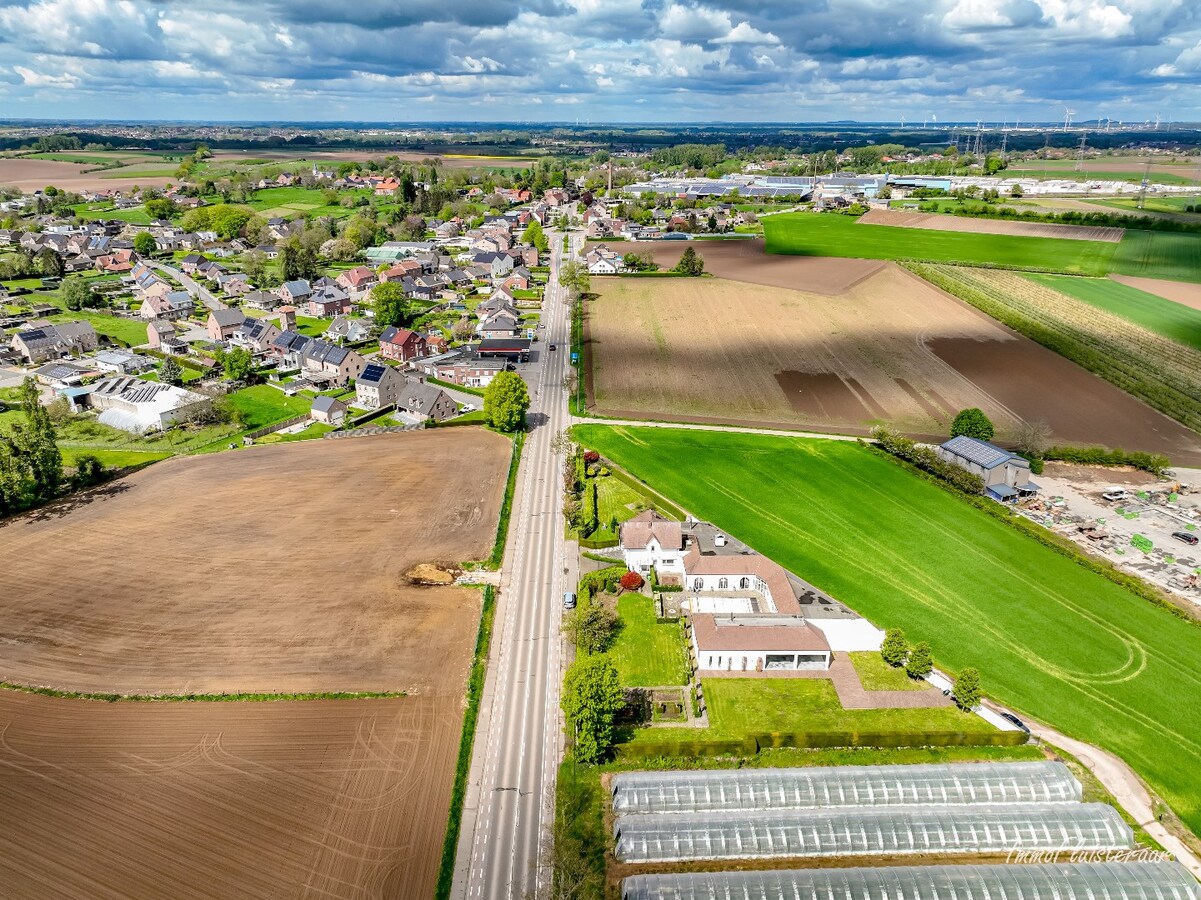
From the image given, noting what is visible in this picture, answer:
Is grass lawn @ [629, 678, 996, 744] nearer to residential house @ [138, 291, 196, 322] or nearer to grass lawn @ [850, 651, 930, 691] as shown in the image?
grass lawn @ [850, 651, 930, 691]

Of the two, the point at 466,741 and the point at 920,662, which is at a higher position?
the point at 920,662

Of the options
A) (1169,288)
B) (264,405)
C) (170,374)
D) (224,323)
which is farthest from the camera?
(1169,288)

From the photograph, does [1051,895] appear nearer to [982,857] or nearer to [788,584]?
[982,857]

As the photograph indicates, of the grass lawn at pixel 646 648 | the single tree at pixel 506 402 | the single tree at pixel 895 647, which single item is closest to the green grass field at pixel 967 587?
the single tree at pixel 895 647

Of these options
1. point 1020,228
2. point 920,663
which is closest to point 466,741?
point 920,663

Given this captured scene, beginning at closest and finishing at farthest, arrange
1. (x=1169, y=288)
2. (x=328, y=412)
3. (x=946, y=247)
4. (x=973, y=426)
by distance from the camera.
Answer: (x=973, y=426)
(x=328, y=412)
(x=1169, y=288)
(x=946, y=247)

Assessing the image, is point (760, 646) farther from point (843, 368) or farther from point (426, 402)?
point (843, 368)

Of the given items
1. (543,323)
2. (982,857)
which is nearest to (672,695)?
(982,857)

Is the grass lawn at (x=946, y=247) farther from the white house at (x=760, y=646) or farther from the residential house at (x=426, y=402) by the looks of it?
the white house at (x=760, y=646)
